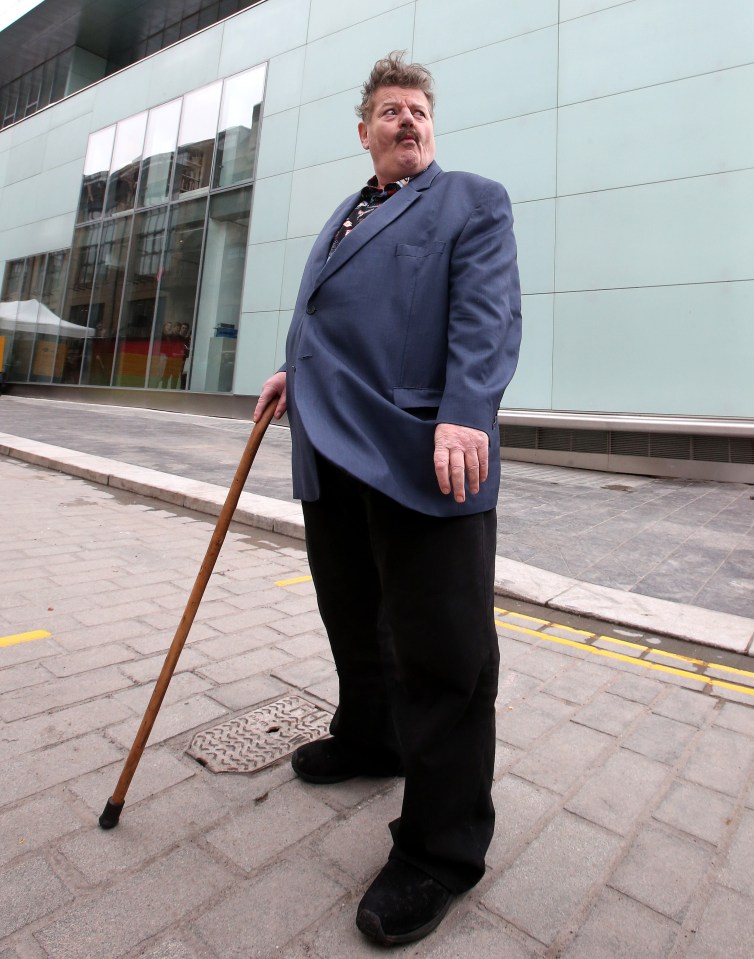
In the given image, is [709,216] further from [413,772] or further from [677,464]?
[413,772]

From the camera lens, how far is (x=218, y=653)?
278cm

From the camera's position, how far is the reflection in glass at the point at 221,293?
14.9 metres

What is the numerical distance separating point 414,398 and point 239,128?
1664 cm

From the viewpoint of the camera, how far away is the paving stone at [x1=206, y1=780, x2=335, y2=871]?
5.19 feet

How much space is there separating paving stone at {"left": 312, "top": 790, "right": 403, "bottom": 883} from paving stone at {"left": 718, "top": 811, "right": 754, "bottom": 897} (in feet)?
2.76

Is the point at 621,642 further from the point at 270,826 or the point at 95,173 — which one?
the point at 95,173

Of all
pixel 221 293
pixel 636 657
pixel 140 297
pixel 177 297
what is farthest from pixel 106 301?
pixel 636 657

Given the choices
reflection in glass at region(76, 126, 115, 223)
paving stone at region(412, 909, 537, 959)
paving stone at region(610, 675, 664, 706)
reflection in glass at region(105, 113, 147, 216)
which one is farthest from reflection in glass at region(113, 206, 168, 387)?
paving stone at region(412, 909, 537, 959)

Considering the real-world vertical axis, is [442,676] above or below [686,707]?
above

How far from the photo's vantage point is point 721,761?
2.12m

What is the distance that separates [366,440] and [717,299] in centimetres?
926

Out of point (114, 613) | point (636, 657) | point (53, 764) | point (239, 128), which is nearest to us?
point (53, 764)

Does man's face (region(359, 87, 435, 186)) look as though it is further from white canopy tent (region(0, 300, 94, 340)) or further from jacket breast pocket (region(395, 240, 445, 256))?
white canopy tent (region(0, 300, 94, 340))

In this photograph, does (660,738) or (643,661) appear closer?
(660,738)
